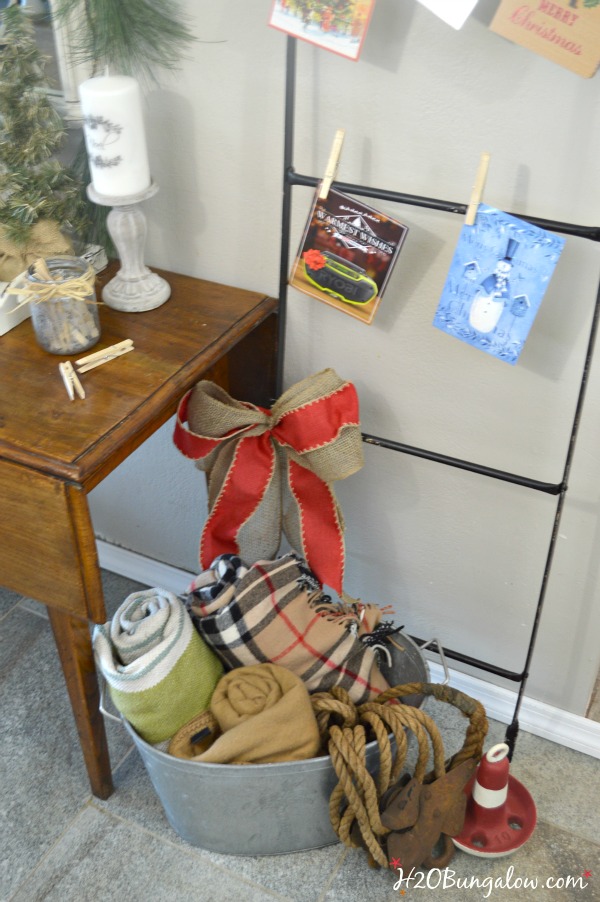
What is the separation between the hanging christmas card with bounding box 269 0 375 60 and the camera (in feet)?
3.14

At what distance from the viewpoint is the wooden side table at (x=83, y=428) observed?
100 centimetres

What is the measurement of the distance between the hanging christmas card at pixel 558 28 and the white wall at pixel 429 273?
11 cm

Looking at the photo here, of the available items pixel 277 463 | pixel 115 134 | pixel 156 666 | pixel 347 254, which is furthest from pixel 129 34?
pixel 156 666

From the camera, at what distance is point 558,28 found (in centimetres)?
87

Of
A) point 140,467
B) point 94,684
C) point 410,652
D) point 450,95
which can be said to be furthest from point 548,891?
point 450,95

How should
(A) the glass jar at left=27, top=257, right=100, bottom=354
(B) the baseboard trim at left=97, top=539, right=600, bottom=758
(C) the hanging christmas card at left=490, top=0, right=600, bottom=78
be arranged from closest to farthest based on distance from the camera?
(C) the hanging christmas card at left=490, top=0, right=600, bottom=78
(A) the glass jar at left=27, top=257, right=100, bottom=354
(B) the baseboard trim at left=97, top=539, right=600, bottom=758

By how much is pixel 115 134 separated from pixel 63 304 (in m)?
0.23

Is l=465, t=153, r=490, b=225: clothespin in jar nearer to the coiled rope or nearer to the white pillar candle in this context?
the white pillar candle

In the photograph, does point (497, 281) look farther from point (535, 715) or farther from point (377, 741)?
point (535, 715)

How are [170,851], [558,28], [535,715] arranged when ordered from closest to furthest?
[558,28], [170,851], [535,715]

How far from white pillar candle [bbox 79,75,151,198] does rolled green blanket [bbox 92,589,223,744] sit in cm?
59

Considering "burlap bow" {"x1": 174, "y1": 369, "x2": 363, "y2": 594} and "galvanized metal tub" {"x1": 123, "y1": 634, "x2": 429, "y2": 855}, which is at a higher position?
"burlap bow" {"x1": 174, "y1": 369, "x2": 363, "y2": 594}

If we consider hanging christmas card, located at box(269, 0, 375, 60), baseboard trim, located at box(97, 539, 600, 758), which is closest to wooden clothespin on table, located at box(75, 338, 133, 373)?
hanging christmas card, located at box(269, 0, 375, 60)

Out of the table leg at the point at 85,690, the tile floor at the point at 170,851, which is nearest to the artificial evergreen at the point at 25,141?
the table leg at the point at 85,690
